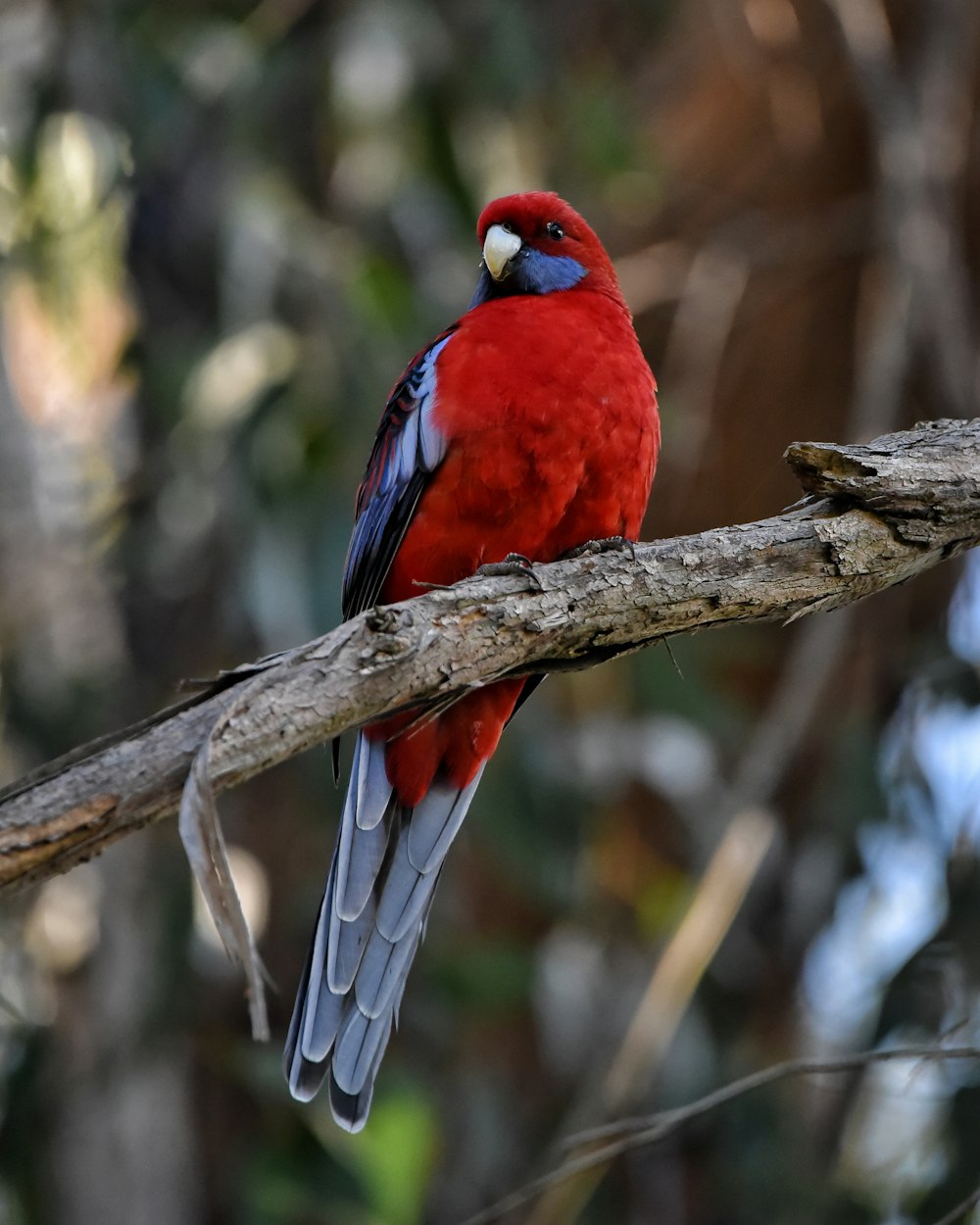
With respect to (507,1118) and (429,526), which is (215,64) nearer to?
(429,526)

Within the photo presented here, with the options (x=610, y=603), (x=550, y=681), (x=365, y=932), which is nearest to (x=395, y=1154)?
(x=365, y=932)

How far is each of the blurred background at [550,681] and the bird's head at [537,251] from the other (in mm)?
793

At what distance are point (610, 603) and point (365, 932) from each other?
1041mm

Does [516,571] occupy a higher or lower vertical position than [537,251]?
lower

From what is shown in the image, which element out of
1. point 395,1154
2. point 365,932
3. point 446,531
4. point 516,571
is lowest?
point 395,1154

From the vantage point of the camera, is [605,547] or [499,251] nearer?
[605,547]

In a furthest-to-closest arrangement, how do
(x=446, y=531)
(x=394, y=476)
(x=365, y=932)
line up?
(x=394, y=476) → (x=446, y=531) → (x=365, y=932)

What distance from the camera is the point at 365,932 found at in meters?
3.14

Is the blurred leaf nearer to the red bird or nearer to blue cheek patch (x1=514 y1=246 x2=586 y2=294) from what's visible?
the red bird

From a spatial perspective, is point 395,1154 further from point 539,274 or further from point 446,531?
point 539,274

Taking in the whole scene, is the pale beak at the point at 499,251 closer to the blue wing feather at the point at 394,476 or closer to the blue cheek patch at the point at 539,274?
the blue cheek patch at the point at 539,274

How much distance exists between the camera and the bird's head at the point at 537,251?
3.85 metres

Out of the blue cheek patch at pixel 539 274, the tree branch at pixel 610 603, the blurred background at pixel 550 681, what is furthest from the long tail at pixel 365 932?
the blue cheek patch at pixel 539 274

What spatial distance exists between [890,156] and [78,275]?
9.73 ft
